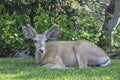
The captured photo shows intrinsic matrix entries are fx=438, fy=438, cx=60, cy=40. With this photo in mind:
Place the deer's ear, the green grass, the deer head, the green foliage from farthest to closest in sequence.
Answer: the green foliage → the deer's ear → the deer head → the green grass

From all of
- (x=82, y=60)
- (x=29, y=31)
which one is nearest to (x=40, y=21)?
(x=29, y=31)

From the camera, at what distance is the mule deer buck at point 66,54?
10266 millimetres

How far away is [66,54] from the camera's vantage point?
10.5 meters

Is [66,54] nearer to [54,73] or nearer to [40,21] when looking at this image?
[54,73]

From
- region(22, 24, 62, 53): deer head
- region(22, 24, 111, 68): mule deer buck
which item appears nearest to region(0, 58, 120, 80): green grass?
region(22, 24, 111, 68): mule deer buck

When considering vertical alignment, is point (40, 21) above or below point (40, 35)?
below

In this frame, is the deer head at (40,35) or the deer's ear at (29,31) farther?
the deer's ear at (29,31)

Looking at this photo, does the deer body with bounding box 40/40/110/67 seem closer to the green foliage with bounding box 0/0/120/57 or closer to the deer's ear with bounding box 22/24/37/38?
the deer's ear with bounding box 22/24/37/38

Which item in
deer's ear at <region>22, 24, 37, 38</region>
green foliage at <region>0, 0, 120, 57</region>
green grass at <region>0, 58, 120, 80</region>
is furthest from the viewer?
green foliage at <region>0, 0, 120, 57</region>

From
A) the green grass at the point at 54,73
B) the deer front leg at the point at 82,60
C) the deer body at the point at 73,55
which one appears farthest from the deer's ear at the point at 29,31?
the deer front leg at the point at 82,60

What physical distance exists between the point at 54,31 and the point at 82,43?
767 millimetres

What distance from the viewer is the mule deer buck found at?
10.3 m

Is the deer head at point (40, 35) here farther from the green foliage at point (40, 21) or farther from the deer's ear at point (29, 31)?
the green foliage at point (40, 21)

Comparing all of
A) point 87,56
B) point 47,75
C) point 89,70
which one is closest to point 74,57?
point 87,56
